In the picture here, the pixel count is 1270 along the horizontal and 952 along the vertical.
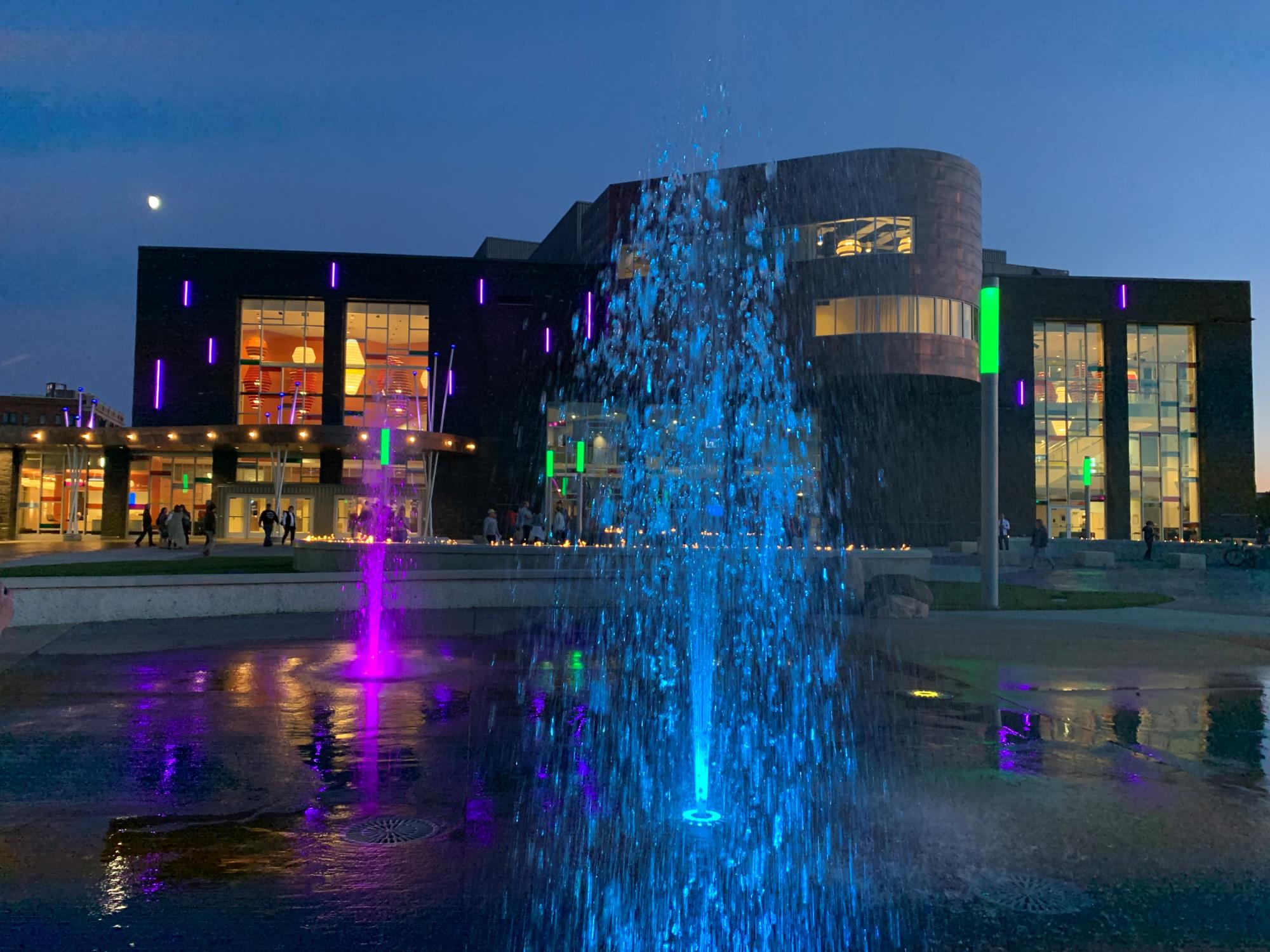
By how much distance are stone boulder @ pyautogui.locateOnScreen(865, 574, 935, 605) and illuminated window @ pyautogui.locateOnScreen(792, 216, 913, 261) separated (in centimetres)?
2862

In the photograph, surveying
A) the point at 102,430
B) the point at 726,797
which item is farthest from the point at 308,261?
the point at 726,797

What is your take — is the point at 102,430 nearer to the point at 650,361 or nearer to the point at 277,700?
the point at 650,361

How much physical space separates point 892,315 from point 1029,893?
3902cm

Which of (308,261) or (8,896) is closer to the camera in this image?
(8,896)

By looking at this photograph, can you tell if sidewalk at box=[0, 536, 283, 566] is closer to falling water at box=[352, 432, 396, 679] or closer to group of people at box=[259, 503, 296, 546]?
group of people at box=[259, 503, 296, 546]

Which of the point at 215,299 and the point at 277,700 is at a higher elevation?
the point at 215,299

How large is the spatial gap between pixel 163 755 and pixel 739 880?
4200 mm

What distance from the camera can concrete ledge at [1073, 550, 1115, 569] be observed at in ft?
98.3

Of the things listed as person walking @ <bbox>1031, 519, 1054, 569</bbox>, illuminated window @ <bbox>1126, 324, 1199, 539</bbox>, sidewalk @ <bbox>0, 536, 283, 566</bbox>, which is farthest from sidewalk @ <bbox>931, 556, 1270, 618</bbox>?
sidewalk @ <bbox>0, 536, 283, 566</bbox>

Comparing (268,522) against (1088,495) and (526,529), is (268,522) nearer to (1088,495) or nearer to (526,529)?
(526,529)

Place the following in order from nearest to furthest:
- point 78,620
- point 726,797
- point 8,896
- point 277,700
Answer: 1. point 8,896
2. point 726,797
3. point 277,700
4. point 78,620

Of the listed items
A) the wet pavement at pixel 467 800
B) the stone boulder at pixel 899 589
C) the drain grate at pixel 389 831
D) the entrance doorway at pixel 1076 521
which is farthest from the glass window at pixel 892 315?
the drain grate at pixel 389 831

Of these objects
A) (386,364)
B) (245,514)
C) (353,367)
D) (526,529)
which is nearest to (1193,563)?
(526,529)

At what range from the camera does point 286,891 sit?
13.3 feet
